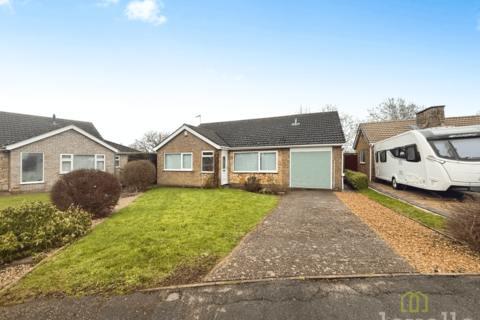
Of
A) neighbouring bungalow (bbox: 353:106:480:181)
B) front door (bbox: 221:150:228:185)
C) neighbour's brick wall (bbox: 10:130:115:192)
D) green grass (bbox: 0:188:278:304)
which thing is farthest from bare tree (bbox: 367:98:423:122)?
neighbour's brick wall (bbox: 10:130:115:192)

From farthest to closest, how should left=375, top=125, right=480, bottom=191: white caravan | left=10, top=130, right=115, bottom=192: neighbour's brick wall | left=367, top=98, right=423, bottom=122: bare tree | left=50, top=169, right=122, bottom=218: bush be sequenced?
left=367, top=98, right=423, bottom=122: bare tree, left=10, top=130, right=115, bottom=192: neighbour's brick wall, left=375, top=125, right=480, bottom=191: white caravan, left=50, top=169, right=122, bottom=218: bush

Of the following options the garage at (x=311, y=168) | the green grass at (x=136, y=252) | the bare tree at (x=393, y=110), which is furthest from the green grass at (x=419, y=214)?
the bare tree at (x=393, y=110)

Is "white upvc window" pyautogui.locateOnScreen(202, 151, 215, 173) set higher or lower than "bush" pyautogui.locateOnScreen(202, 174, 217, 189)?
higher

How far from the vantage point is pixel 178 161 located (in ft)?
53.4

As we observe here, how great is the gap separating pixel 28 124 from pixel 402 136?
83.7 feet

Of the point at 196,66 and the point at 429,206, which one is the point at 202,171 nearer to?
the point at 196,66

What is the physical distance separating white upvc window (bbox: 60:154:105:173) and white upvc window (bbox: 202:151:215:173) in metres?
9.01

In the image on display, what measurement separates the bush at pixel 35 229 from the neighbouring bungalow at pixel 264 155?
9.53 m

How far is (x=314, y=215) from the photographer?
727cm

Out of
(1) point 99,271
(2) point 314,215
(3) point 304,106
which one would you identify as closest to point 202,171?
(2) point 314,215

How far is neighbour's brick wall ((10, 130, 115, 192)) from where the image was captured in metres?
12.9

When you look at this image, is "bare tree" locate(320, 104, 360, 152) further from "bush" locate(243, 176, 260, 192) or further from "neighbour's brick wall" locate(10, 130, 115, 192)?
"neighbour's brick wall" locate(10, 130, 115, 192)

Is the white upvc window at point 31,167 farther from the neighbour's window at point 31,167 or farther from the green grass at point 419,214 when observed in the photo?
the green grass at point 419,214

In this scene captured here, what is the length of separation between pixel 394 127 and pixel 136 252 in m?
22.3
